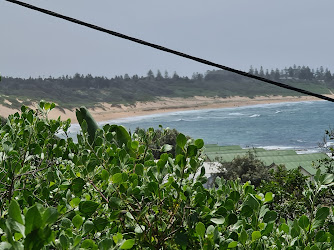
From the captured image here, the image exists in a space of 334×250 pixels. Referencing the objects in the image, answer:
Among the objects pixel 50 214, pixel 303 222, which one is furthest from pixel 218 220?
pixel 50 214

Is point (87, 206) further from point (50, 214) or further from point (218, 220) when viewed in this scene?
point (50, 214)

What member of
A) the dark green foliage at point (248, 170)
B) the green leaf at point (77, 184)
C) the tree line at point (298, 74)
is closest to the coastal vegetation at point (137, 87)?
the tree line at point (298, 74)

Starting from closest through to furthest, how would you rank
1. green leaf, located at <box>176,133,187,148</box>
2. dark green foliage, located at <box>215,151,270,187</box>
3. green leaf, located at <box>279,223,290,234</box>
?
green leaf, located at <box>176,133,187,148</box> < green leaf, located at <box>279,223,290,234</box> < dark green foliage, located at <box>215,151,270,187</box>

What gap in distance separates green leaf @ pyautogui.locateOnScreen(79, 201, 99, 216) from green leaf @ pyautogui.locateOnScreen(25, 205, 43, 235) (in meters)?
0.61

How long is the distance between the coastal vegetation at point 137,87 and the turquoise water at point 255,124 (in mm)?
6331

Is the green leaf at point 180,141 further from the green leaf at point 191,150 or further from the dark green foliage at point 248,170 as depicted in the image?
the dark green foliage at point 248,170

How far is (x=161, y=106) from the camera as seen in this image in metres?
106

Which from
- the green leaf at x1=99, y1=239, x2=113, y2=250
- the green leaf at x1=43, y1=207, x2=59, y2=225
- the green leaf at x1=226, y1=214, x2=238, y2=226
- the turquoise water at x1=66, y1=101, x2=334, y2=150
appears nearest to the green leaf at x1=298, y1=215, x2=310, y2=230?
the green leaf at x1=226, y1=214, x2=238, y2=226

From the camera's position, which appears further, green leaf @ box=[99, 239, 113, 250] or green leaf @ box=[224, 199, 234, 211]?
green leaf @ box=[224, 199, 234, 211]

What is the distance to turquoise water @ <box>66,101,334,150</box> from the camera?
89750mm

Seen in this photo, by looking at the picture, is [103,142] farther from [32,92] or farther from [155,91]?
[155,91]

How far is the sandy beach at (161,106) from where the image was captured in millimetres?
87537

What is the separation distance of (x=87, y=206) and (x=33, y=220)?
0.64 meters

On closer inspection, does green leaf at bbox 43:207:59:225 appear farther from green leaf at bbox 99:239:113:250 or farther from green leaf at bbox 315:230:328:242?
green leaf at bbox 315:230:328:242
